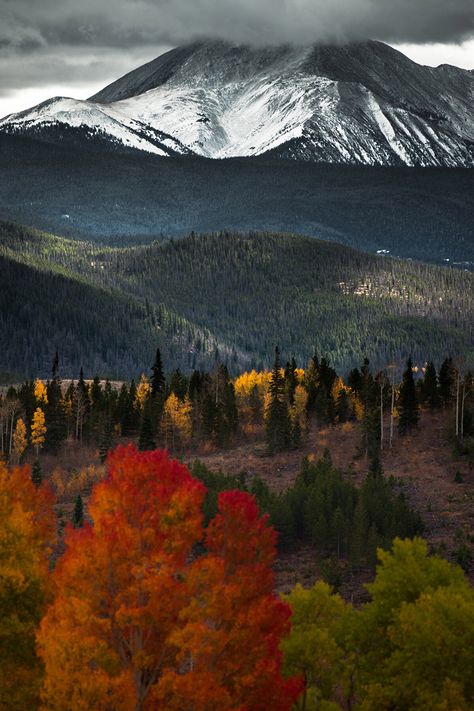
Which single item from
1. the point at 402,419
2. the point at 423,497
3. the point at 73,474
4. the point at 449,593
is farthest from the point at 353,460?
the point at 449,593

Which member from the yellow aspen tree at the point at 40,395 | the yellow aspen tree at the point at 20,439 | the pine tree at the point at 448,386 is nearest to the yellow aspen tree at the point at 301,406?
the pine tree at the point at 448,386

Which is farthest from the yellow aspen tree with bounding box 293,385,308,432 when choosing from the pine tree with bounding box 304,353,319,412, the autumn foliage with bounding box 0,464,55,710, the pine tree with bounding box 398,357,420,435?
the autumn foliage with bounding box 0,464,55,710

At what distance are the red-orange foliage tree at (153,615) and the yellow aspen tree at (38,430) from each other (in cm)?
10024

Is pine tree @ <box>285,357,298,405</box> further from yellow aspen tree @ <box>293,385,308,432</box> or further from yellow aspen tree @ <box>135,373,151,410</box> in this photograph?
yellow aspen tree @ <box>135,373,151,410</box>

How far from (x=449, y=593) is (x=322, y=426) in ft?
276

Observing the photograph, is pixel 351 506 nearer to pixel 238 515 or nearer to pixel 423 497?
pixel 423 497

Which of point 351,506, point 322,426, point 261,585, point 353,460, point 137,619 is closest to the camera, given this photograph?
point 137,619

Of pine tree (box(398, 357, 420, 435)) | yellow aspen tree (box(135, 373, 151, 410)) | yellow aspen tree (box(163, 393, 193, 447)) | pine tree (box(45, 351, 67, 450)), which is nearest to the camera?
pine tree (box(398, 357, 420, 435))

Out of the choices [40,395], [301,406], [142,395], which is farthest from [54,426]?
[301,406]

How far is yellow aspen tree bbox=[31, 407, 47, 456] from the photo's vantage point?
131625 mm

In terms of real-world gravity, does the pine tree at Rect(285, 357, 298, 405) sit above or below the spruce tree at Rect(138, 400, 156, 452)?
above

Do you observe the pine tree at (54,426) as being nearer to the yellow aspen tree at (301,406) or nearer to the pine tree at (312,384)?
the yellow aspen tree at (301,406)

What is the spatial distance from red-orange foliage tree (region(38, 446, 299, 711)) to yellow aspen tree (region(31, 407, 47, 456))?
3947 inches

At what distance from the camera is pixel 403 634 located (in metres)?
37.5
